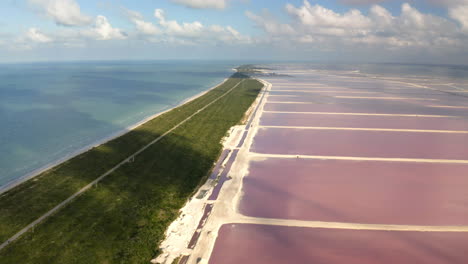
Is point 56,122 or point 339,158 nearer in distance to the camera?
point 339,158

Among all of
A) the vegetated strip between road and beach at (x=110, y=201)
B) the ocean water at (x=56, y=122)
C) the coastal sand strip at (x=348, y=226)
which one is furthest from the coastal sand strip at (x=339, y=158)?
the ocean water at (x=56, y=122)

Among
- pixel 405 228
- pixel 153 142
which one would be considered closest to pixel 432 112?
pixel 405 228

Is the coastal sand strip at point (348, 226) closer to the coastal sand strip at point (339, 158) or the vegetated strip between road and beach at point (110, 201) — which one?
the vegetated strip between road and beach at point (110, 201)

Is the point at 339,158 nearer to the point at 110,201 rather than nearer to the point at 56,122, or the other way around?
the point at 110,201

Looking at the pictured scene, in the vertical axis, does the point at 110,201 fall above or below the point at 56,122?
above

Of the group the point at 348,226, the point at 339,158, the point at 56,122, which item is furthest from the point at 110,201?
the point at 56,122

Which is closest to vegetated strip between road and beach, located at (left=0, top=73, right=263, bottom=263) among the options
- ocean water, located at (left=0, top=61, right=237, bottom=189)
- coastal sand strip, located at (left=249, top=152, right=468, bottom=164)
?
coastal sand strip, located at (left=249, top=152, right=468, bottom=164)

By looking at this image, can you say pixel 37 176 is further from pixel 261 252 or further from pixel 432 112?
pixel 432 112

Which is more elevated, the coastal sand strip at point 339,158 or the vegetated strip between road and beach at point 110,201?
the coastal sand strip at point 339,158
